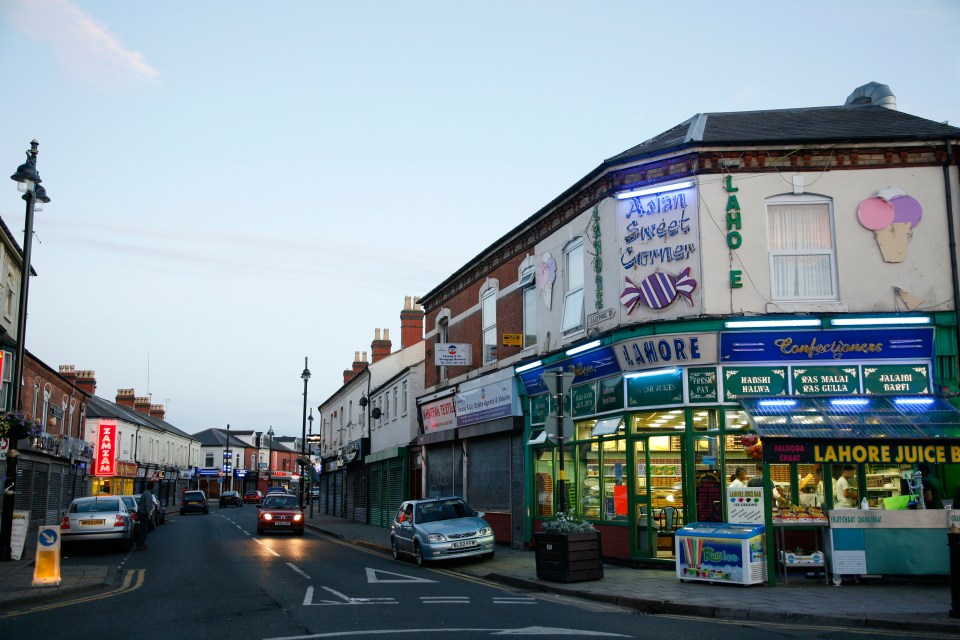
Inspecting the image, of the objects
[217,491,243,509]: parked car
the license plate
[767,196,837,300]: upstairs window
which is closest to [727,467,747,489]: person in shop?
[767,196,837,300]: upstairs window

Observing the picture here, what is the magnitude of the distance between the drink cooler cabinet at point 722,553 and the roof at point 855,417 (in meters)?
1.67

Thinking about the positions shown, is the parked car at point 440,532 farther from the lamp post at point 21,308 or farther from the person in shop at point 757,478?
the lamp post at point 21,308

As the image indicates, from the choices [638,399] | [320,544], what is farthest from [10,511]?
[638,399]

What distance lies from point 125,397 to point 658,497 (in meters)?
64.8

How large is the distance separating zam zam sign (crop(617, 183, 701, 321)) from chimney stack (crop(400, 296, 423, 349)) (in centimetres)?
2453

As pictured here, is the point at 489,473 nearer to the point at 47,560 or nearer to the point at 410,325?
the point at 47,560

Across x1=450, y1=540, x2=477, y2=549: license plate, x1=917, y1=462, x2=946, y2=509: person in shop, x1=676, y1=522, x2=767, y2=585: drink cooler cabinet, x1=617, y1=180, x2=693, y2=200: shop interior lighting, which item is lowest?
x1=450, y1=540, x2=477, y2=549: license plate

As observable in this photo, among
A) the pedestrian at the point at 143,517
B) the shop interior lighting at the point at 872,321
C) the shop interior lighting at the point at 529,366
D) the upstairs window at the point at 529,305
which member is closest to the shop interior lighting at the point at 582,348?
the shop interior lighting at the point at 529,366

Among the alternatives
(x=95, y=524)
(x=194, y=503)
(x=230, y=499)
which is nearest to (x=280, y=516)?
(x=95, y=524)

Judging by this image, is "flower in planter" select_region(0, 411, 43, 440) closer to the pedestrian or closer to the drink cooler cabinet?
the pedestrian

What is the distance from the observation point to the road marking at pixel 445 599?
1218 cm

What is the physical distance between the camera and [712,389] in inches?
620

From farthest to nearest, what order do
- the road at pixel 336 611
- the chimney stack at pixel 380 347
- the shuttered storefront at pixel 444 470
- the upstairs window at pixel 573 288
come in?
1. the chimney stack at pixel 380 347
2. the shuttered storefront at pixel 444 470
3. the upstairs window at pixel 573 288
4. the road at pixel 336 611

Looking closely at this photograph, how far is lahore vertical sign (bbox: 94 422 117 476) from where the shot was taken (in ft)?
174
